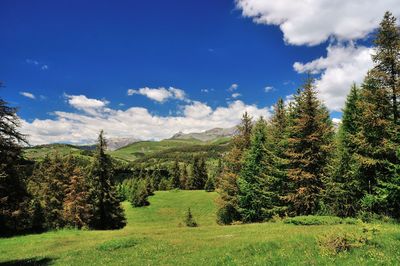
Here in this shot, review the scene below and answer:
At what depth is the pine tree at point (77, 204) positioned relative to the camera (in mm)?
48500

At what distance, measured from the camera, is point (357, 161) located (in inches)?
1117

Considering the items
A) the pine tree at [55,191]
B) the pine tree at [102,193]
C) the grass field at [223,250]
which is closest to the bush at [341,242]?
the grass field at [223,250]

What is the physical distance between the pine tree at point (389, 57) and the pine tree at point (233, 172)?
22947 millimetres

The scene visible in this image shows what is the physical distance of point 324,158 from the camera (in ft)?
110

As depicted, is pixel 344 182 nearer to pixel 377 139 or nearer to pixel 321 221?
pixel 377 139

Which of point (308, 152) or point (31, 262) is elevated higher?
point (308, 152)

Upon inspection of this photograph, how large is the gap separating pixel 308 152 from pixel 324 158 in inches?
65.9

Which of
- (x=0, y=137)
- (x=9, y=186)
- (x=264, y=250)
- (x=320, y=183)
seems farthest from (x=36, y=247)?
(x=320, y=183)

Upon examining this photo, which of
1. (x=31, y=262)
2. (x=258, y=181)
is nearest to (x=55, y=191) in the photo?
(x=258, y=181)

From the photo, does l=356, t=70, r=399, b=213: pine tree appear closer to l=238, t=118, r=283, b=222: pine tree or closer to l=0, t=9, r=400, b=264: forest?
l=0, t=9, r=400, b=264: forest

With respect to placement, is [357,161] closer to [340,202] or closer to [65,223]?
[340,202]

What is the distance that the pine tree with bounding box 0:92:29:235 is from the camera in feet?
83.7

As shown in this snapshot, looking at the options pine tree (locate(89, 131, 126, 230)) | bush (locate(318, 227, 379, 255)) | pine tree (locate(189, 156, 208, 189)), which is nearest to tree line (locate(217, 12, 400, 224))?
bush (locate(318, 227, 379, 255))

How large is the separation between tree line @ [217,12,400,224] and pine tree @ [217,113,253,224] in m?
0.15
